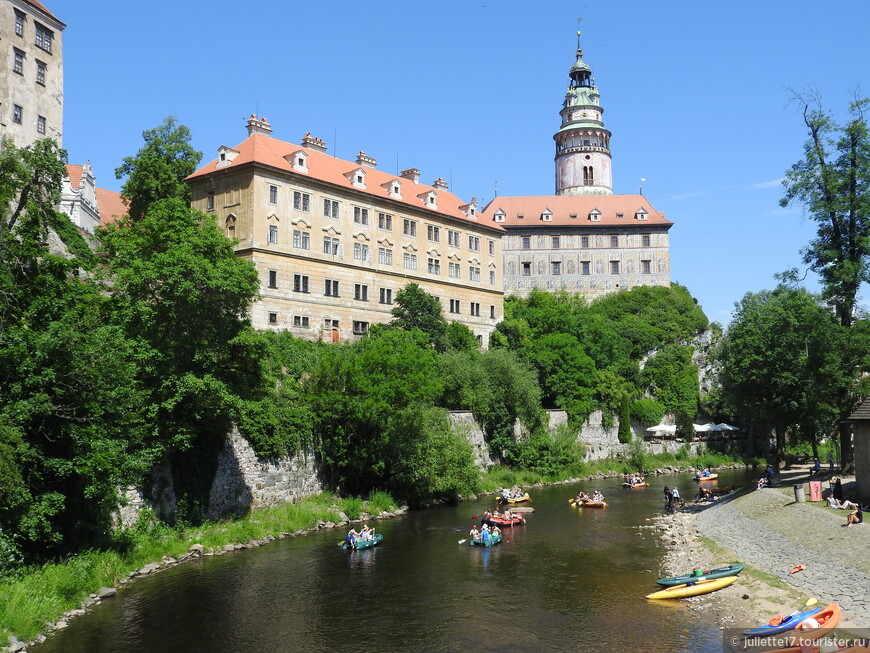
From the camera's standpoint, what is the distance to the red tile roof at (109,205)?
66.2 meters

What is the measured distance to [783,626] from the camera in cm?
1895

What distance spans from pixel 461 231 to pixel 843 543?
46.8 m

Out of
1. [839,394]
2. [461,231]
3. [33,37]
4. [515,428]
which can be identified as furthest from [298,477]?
[33,37]

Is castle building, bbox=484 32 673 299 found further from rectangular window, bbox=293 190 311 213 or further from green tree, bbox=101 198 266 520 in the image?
green tree, bbox=101 198 266 520

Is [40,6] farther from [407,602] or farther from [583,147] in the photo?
[583,147]

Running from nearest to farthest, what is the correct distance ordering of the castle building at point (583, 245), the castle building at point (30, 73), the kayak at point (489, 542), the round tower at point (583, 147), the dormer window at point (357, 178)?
1. the kayak at point (489, 542)
2. the castle building at point (30, 73)
3. the dormer window at point (357, 178)
4. the castle building at point (583, 245)
5. the round tower at point (583, 147)

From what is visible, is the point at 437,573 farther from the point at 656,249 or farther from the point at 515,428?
the point at 656,249

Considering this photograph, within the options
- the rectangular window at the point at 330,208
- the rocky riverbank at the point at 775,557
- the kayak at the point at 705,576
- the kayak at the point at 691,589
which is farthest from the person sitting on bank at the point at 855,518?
the rectangular window at the point at 330,208

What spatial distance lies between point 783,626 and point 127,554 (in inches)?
802

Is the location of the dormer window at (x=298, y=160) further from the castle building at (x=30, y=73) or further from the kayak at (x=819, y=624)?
the kayak at (x=819, y=624)

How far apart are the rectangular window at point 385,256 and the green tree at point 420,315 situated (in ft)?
11.0

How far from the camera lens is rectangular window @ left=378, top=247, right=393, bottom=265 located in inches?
2355

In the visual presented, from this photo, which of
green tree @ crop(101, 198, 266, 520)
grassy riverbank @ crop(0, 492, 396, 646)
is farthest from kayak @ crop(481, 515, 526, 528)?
green tree @ crop(101, 198, 266, 520)

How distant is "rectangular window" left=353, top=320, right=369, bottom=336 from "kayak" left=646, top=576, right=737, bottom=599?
1404 inches
